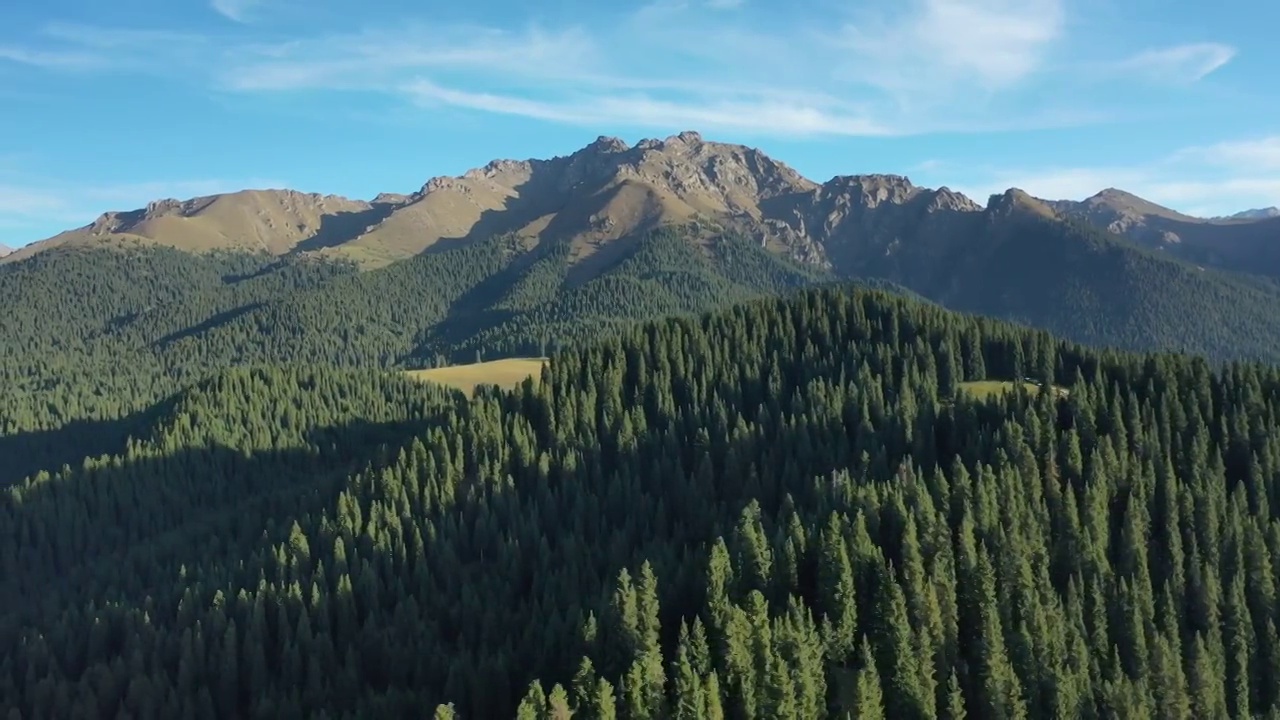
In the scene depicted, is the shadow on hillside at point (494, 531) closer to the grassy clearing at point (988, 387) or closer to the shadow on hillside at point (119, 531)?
the shadow on hillside at point (119, 531)

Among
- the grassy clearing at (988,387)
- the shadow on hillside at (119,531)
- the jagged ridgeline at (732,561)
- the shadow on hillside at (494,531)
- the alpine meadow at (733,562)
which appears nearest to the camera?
the alpine meadow at (733,562)

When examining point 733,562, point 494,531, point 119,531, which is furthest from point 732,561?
point 119,531

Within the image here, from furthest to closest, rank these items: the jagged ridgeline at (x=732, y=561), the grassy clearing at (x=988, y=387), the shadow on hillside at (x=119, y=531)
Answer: the grassy clearing at (x=988, y=387) → the shadow on hillside at (x=119, y=531) → the jagged ridgeline at (x=732, y=561)

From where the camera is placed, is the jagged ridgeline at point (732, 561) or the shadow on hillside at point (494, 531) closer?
the jagged ridgeline at point (732, 561)

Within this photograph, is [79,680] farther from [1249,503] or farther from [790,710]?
[1249,503]

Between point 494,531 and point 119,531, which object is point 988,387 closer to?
point 494,531

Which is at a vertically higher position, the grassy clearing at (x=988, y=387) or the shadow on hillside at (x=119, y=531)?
the grassy clearing at (x=988, y=387)

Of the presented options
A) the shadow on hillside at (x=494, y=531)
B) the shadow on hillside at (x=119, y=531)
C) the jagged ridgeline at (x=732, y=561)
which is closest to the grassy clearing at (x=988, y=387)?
the jagged ridgeline at (x=732, y=561)

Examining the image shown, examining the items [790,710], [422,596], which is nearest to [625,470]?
[422,596]

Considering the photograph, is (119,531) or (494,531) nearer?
(494,531)
